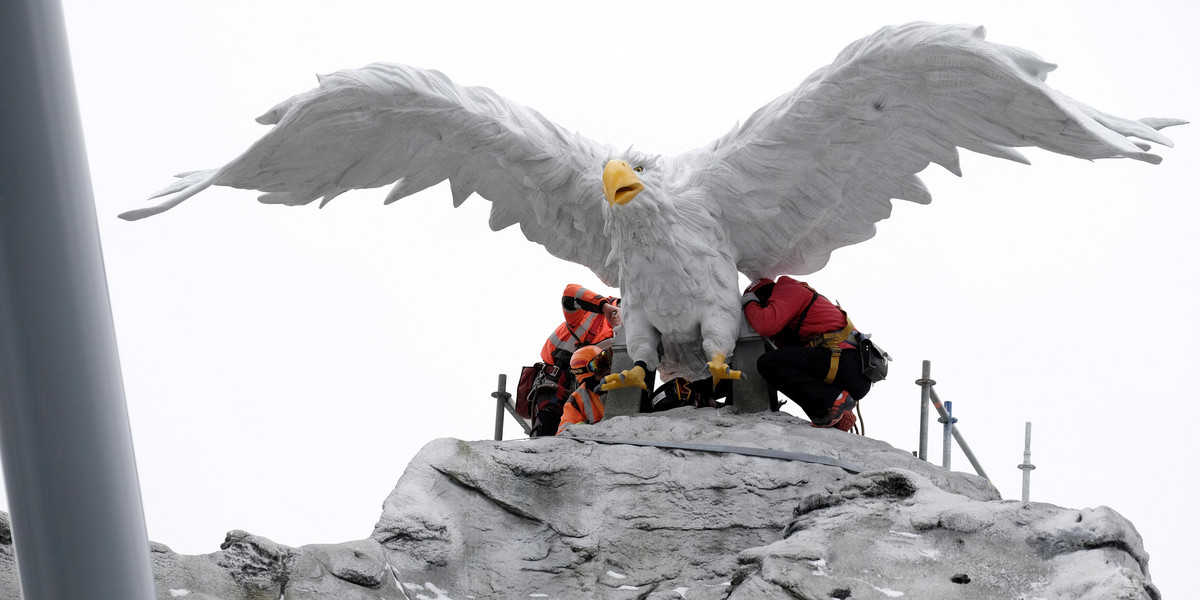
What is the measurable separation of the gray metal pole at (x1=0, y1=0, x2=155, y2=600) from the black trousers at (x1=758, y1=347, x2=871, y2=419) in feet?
16.7

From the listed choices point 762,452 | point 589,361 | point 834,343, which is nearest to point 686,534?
point 762,452

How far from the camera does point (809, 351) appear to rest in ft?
23.1

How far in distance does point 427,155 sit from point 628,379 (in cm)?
164

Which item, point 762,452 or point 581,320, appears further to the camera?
point 581,320

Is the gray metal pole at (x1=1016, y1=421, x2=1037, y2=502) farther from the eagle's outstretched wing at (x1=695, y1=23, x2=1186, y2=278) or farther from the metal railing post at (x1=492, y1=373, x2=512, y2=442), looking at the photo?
the metal railing post at (x1=492, y1=373, x2=512, y2=442)

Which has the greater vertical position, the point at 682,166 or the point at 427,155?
the point at 427,155

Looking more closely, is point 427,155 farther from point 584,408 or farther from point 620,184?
point 584,408

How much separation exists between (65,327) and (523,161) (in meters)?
5.23

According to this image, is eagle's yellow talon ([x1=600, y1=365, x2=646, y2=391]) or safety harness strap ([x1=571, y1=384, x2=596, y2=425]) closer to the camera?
eagle's yellow talon ([x1=600, y1=365, x2=646, y2=391])

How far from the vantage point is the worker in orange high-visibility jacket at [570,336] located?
8219 millimetres

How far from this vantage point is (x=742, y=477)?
630cm

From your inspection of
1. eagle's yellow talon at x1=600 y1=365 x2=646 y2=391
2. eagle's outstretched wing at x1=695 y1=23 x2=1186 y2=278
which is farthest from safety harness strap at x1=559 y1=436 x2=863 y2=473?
eagle's outstretched wing at x1=695 y1=23 x2=1186 y2=278

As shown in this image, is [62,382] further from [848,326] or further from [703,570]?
[848,326]

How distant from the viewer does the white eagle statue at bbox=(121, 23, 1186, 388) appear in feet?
21.1
